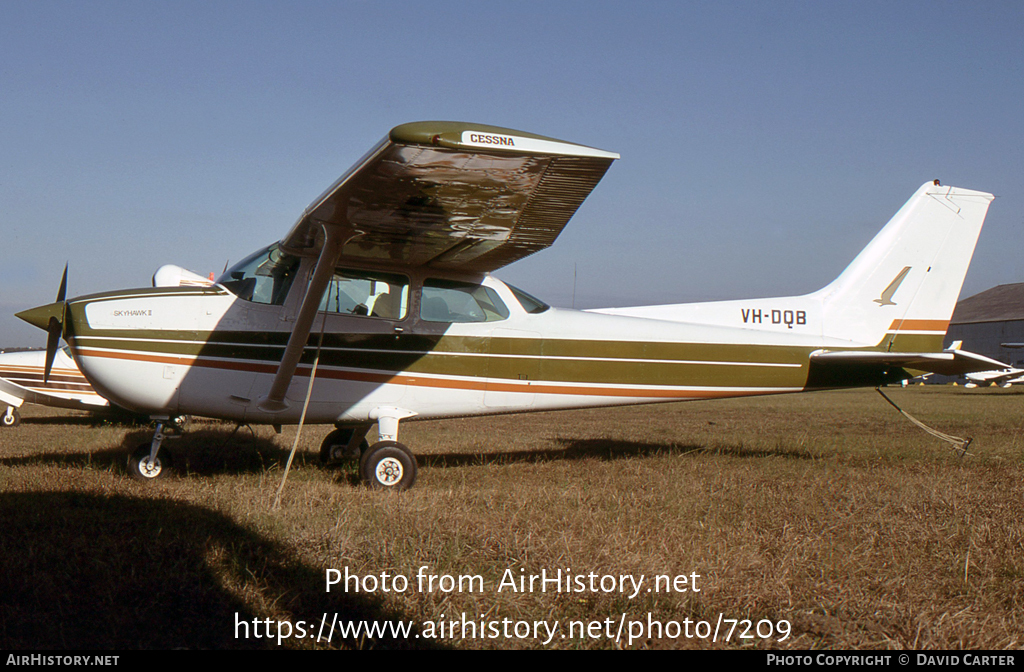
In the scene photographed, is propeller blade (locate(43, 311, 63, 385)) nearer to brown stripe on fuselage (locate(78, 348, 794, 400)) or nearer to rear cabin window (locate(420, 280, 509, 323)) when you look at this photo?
brown stripe on fuselage (locate(78, 348, 794, 400))

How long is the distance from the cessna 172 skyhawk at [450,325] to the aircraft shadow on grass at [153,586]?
1.92 meters

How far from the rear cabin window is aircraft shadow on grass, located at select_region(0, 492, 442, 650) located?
2913 mm

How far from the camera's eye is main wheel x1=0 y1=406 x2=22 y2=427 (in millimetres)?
12531

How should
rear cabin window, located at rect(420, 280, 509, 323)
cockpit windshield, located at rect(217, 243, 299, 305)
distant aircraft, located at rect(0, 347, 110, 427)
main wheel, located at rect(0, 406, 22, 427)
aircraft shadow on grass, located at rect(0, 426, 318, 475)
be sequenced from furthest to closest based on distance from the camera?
main wheel, located at rect(0, 406, 22, 427)
distant aircraft, located at rect(0, 347, 110, 427)
aircraft shadow on grass, located at rect(0, 426, 318, 475)
rear cabin window, located at rect(420, 280, 509, 323)
cockpit windshield, located at rect(217, 243, 299, 305)

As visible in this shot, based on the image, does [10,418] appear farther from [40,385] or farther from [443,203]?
[443,203]

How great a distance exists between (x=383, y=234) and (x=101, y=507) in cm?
283

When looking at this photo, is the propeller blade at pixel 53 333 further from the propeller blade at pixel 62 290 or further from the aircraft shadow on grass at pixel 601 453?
the aircraft shadow on grass at pixel 601 453

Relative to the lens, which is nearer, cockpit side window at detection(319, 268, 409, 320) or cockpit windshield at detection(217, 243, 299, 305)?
cockpit windshield at detection(217, 243, 299, 305)

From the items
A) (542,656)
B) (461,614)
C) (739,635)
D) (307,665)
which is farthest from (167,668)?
(739,635)

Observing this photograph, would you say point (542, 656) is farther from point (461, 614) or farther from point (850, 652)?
point (850, 652)

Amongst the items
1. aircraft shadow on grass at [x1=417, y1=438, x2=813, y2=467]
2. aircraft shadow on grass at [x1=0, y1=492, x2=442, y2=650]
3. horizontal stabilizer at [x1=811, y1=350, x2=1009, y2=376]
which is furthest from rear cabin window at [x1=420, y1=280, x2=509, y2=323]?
horizontal stabilizer at [x1=811, y1=350, x2=1009, y2=376]

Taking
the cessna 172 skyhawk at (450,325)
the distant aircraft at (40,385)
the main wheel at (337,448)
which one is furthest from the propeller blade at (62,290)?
the distant aircraft at (40,385)

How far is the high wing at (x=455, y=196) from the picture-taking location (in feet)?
12.8

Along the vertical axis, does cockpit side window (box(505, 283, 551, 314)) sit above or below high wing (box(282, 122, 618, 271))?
below
